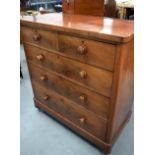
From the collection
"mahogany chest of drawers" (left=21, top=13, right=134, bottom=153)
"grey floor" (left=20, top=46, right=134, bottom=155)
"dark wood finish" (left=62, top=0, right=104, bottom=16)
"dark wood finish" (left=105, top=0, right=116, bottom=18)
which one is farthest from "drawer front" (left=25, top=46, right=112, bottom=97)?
"dark wood finish" (left=105, top=0, right=116, bottom=18)

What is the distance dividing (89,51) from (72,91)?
16.0 inches

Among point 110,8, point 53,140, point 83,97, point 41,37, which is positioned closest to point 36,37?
point 41,37

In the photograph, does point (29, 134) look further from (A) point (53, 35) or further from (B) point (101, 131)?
(A) point (53, 35)

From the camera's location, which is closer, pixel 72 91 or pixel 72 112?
pixel 72 91

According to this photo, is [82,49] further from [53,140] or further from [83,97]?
[53,140]

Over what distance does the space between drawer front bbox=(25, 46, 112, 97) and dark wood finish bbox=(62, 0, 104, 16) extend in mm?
503

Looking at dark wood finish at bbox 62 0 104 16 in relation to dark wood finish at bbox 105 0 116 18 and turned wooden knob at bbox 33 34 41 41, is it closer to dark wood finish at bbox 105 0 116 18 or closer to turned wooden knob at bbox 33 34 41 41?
turned wooden knob at bbox 33 34 41 41

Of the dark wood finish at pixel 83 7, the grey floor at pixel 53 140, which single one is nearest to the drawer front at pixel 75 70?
the dark wood finish at pixel 83 7

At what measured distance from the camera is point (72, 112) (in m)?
1.37

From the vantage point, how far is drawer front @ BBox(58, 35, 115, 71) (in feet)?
2.85

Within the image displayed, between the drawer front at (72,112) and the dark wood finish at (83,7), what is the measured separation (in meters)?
0.78
